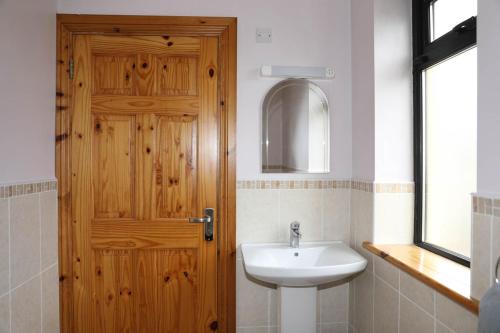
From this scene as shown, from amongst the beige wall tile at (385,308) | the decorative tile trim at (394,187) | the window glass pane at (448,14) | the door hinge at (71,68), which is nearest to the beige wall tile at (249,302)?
the beige wall tile at (385,308)

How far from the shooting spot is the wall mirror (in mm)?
1946

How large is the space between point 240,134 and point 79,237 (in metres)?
1.11

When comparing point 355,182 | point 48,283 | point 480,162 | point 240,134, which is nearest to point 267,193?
point 240,134

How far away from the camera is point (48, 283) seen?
1.78m

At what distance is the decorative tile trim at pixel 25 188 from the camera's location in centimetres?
142

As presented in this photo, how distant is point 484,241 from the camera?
1037mm

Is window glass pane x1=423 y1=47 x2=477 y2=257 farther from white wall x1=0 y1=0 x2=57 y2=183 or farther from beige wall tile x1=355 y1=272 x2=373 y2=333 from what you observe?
white wall x1=0 y1=0 x2=57 y2=183

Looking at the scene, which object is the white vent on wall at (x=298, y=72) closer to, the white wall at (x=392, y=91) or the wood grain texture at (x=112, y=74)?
the white wall at (x=392, y=91)

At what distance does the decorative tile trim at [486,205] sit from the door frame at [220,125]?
1.19 meters

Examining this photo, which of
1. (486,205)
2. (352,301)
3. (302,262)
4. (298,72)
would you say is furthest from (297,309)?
(298,72)

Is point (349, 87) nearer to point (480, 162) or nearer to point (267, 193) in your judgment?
point (267, 193)

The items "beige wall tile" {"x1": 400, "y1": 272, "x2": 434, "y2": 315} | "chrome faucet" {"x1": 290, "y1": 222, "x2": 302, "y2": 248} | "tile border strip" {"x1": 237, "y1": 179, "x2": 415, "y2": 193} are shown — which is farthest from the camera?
"tile border strip" {"x1": 237, "y1": 179, "x2": 415, "y2": 193}

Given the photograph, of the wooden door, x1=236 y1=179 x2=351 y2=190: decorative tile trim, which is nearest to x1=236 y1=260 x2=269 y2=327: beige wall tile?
the wooden door

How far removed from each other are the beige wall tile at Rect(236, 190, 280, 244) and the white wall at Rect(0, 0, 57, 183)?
1.07m
